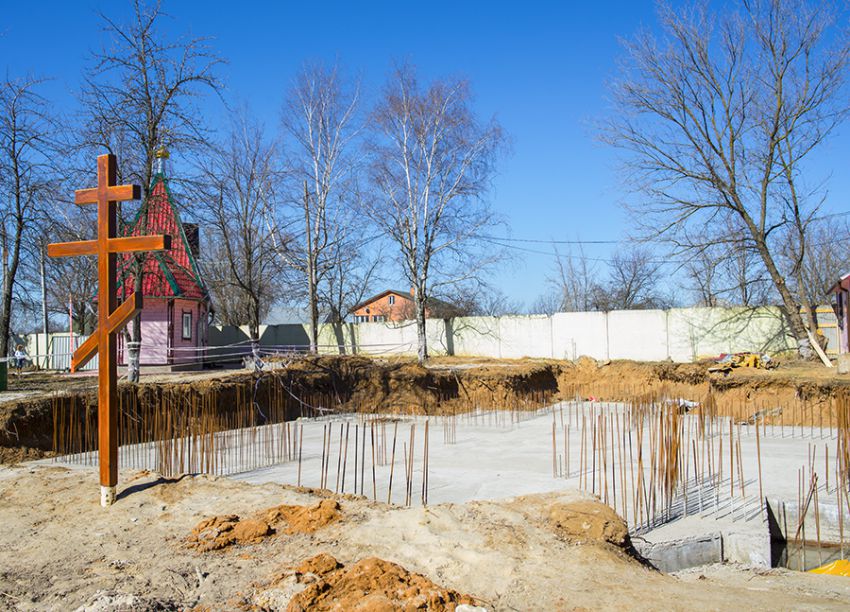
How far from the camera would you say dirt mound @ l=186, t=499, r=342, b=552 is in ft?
14.3

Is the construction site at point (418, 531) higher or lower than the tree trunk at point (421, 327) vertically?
lower

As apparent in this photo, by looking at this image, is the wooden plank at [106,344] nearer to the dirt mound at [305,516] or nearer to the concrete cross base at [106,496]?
the concrete cross base at [106,496]

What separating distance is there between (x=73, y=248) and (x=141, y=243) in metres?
0.77

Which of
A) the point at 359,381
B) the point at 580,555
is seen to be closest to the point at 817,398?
the point at 359,381

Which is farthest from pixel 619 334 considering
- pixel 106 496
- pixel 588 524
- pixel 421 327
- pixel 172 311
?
pixel 106 496

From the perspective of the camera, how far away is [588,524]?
178 inches

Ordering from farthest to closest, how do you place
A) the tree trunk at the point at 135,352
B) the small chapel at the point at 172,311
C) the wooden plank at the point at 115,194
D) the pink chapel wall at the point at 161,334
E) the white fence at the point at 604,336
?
the white fence at the point at 604,336, the pink chapel wall at the point at 161,334, the small chapel at the point at 172,311, the tree trunk at the point at 135,352, the wooden plank at the point at 115,194

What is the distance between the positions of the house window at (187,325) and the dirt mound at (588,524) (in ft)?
65.8

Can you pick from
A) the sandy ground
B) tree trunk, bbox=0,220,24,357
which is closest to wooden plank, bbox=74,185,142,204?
the sandy ground

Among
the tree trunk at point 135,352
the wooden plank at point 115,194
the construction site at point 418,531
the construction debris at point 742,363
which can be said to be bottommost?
the construction site at point 418,531

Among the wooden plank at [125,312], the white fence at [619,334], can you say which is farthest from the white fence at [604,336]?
the wooden plank at [125,312]

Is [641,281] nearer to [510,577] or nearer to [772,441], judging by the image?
[772,441]

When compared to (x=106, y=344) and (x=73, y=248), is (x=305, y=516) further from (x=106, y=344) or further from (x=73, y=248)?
(x=73, y=248)

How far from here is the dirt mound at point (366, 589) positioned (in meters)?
3.27
